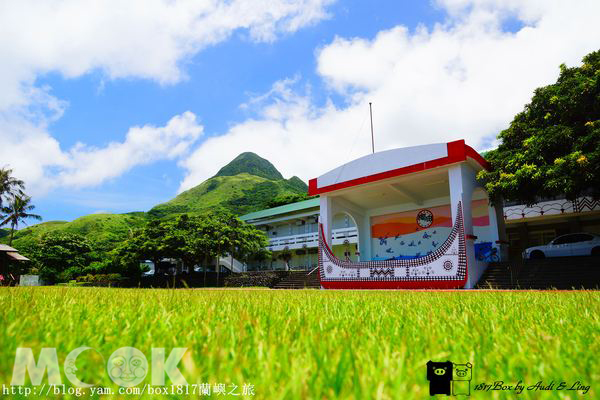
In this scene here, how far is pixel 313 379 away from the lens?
94cm

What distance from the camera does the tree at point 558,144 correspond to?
1120 cm

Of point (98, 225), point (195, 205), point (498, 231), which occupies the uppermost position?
point (195, 205)

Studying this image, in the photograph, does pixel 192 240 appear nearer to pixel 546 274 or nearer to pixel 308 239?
pixel 308 239

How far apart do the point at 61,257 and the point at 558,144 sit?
44264mm

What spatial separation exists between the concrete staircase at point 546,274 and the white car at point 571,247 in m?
2.39

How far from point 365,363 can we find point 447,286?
14.4 metres

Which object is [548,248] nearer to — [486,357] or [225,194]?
[486,357]

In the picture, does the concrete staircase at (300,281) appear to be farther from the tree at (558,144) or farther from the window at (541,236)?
the window at (541,236)

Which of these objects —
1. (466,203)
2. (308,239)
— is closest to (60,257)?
(308,239)

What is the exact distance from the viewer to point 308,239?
3694 cm

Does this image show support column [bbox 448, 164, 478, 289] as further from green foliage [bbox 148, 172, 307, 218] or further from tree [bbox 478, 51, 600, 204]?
green foliage [bbox 148, 172, 307, 218]

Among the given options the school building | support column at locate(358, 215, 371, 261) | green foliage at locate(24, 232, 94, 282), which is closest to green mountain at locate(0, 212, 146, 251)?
green foliage at locate(24, 232, 94, 282)

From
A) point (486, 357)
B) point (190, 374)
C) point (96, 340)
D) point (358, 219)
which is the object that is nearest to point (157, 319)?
point (96, 340)

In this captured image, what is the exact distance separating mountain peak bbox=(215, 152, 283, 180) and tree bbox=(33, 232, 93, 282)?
76517mm
